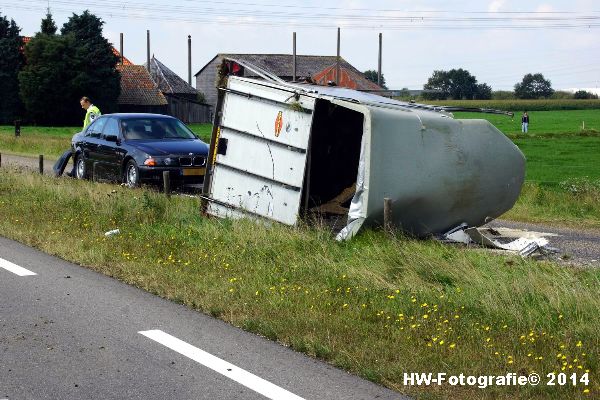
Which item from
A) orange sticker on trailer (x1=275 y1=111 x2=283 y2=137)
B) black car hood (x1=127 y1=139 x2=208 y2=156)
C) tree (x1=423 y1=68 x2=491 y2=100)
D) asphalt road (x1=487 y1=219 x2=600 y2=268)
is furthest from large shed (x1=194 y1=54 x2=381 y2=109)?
orange sticker on trailer (x1=275 y1=111 x2=283 y2=137)

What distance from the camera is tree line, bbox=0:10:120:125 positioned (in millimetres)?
79125

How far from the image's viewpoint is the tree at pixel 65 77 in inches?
3110

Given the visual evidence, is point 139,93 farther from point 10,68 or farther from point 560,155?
point 560,155

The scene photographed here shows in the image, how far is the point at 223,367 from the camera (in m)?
6.55

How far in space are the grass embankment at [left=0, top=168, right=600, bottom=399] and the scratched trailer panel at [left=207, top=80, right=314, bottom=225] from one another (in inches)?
21.5

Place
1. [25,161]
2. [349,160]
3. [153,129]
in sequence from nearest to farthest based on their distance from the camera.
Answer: [349,160]
[153,129]
[25,161]

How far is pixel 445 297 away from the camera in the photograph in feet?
27.9

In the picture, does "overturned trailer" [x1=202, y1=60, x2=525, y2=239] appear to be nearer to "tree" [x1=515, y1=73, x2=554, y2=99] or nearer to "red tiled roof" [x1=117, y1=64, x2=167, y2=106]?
"red tiled roof" [x1=117, y1=64, x2=167, y2=106]

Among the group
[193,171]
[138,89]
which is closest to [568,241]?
[193,171]

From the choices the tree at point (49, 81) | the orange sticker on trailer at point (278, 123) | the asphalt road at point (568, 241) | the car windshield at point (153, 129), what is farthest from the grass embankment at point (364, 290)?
the tree at point (49, 81)

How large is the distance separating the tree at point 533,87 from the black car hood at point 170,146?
124 meters

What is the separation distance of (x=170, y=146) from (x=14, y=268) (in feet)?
31.2

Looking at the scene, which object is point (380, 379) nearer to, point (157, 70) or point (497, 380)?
point (497, 380)

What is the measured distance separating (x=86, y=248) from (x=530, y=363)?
6392mm
